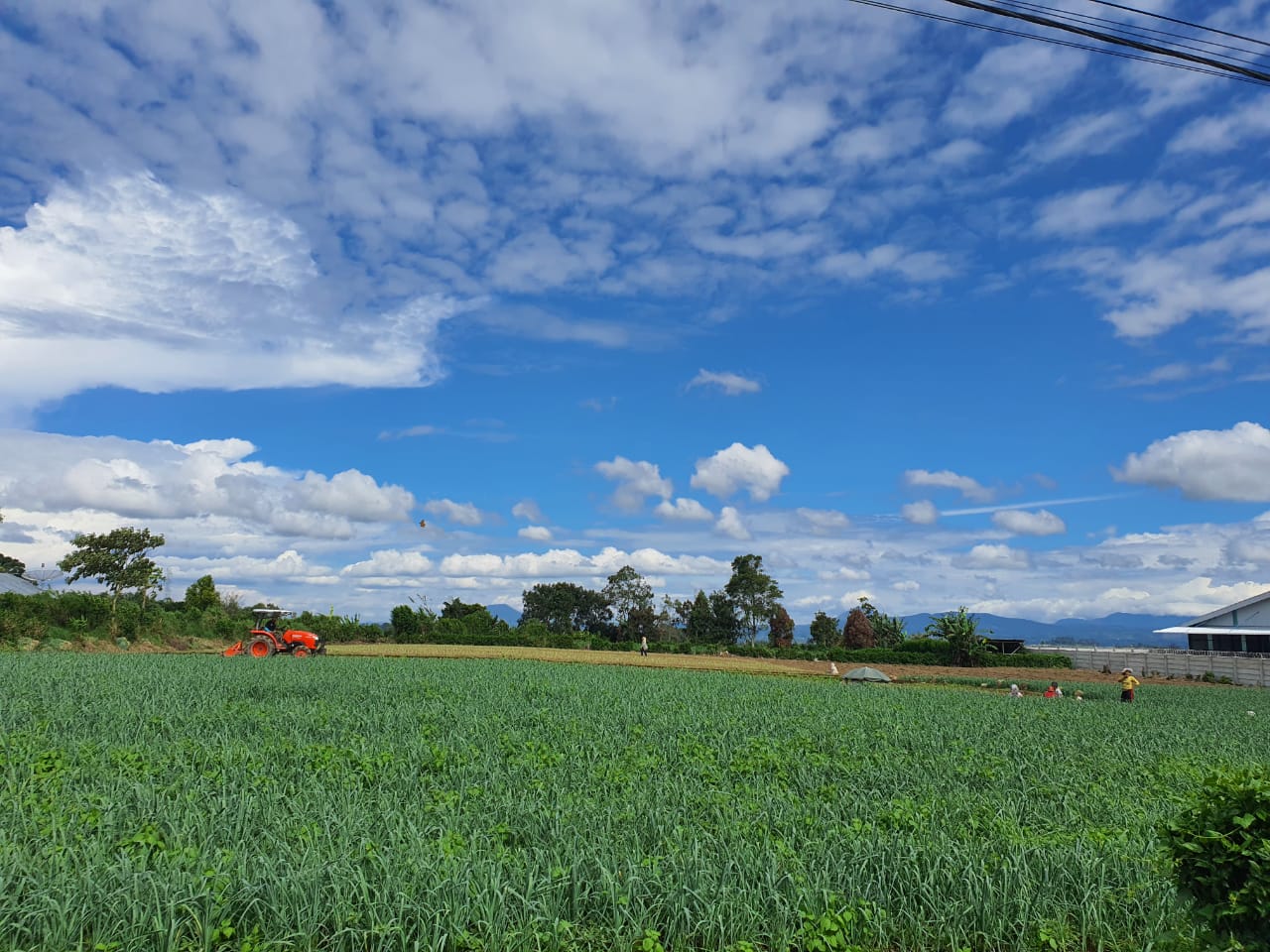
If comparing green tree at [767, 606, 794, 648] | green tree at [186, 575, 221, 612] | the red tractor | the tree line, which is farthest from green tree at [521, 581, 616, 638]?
the red tractor

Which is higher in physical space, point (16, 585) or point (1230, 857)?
point (16, 585)

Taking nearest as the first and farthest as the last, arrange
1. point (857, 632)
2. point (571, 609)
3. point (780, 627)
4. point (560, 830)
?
1. point (560, 830)
2. point (857, 632)
3. point (780, 627)
4. point (571, 609)

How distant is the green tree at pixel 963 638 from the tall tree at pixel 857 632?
2343cm

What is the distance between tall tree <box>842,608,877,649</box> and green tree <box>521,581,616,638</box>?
34.8 metres

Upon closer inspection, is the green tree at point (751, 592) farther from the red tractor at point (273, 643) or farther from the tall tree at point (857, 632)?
the red tractor at point (273, 643)

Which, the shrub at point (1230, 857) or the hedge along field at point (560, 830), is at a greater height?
the shrub at point (1230, 857)

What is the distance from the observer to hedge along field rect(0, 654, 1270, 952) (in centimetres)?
588

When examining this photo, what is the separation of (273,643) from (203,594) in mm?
46473

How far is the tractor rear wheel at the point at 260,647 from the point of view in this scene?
3481 centimetres

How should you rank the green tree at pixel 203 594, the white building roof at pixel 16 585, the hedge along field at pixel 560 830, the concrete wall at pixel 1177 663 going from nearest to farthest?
the hedge along field at pixel 560 830 → the concrete wall at pixel 1177 663 → the white building roof at pixel 16 585 → the green tree at pixel 203 594

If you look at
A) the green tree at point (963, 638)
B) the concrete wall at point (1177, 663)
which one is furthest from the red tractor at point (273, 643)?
the concrete wall at point (1177, 663)

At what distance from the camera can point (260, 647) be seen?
1373 inches

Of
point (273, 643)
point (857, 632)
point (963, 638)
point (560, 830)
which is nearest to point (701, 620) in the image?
point (857, 632)

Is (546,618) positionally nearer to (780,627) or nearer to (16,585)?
(780,627)
